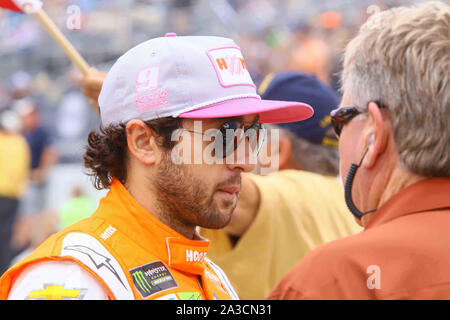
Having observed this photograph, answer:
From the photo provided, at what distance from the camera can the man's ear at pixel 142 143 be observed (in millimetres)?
2010

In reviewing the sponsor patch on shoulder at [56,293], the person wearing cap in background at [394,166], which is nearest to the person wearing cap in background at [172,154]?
the sponsor patch on shoulder at [56,293]

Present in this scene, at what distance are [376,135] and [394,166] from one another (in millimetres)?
91

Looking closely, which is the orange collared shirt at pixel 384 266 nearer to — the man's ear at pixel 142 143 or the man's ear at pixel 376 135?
the man's ear at pixel 376 135

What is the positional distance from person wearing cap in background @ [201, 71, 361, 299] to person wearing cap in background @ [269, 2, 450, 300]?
1.11 metres

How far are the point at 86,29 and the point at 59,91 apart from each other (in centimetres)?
147

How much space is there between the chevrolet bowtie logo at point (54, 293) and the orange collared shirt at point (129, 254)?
0.07m

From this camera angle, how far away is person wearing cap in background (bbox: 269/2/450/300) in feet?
4.70

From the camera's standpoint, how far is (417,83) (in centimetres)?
159

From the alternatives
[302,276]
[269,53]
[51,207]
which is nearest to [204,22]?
[269,53]

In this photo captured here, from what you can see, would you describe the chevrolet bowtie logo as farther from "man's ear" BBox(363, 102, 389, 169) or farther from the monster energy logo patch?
"man's ear" BBox(363, 102, 389, 169)

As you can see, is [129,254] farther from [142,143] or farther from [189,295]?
[142,143]

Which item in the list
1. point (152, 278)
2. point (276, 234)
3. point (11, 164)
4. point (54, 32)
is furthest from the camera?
point (11, 164)

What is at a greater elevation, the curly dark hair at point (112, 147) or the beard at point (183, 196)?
the curly dark hair at point (112, 147)

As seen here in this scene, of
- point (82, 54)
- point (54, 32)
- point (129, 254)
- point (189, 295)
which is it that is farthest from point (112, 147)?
point (82, 54)
